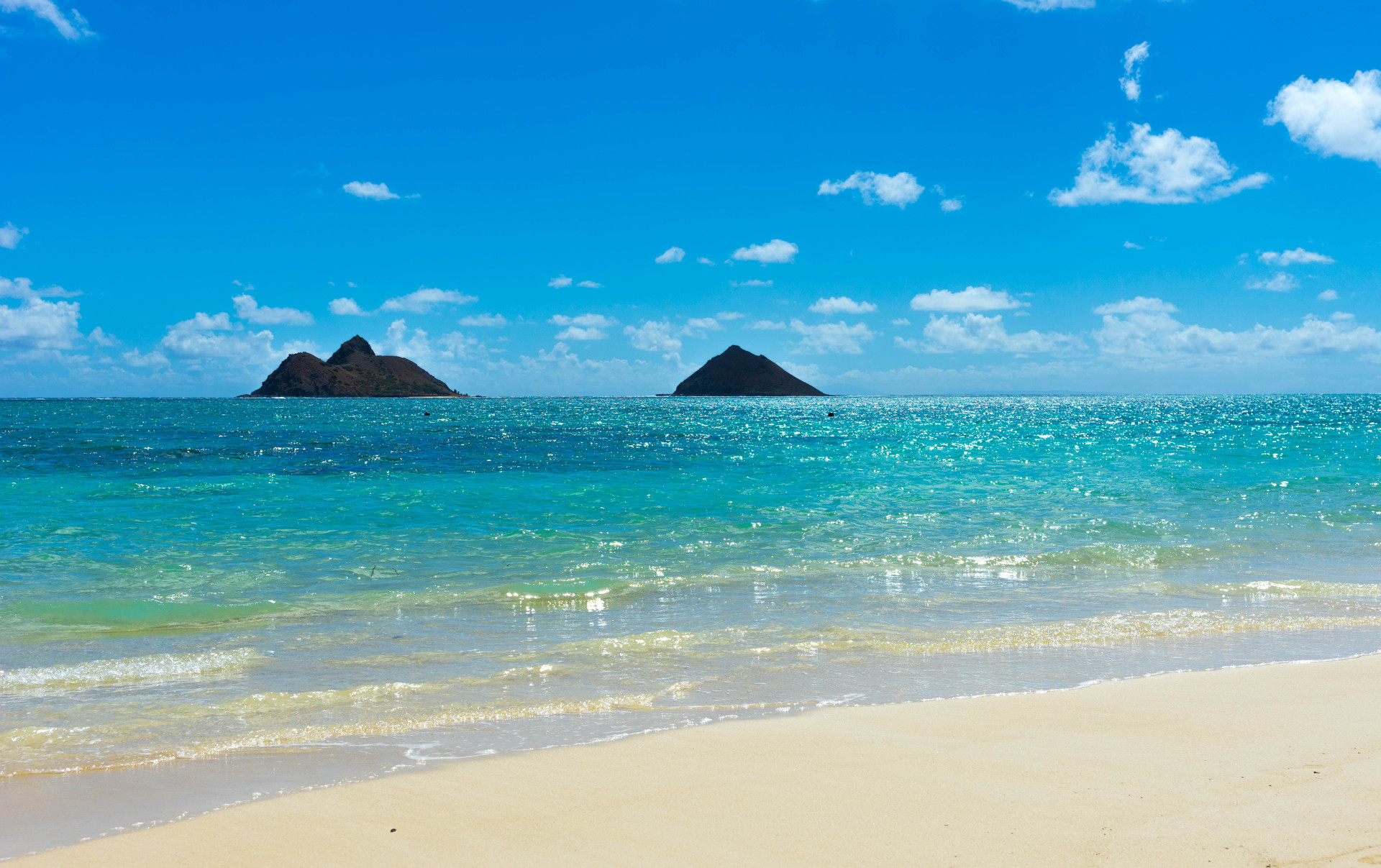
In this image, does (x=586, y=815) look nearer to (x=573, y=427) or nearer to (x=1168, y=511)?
(x=1168, y=511)

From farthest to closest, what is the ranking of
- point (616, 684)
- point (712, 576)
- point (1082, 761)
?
point (712, 576) → point (616, 684) → point (1082, 761)

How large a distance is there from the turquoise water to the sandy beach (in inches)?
26.8

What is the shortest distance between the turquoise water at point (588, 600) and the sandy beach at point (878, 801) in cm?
68

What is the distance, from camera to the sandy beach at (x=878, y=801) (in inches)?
167

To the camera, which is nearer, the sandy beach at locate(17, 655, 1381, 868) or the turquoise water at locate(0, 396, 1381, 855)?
the sandy beach at locate(17, 655, 1381, 868)

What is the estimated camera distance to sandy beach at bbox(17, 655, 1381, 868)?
4234 millimetres

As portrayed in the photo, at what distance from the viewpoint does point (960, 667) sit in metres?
7.78

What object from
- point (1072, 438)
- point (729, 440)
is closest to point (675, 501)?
point (729, 440)

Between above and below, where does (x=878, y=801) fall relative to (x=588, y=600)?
above

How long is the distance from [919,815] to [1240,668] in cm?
499

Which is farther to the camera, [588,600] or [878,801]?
[588,600]

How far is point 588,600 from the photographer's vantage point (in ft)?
36.4

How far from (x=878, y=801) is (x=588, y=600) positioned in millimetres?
6809

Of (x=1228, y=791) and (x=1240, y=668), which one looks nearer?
(x=1228, y=791)
